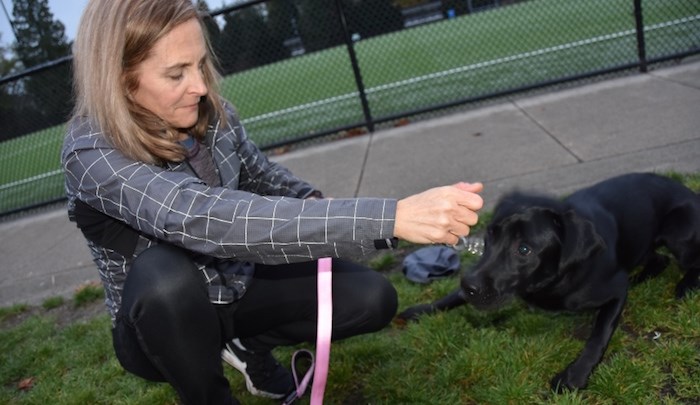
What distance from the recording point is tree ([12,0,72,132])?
7.59 meters

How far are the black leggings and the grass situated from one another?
292mm

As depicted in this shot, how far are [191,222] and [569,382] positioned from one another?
5.38 ft

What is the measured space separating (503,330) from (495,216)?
684 millimetres

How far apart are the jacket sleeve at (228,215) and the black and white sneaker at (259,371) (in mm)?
942

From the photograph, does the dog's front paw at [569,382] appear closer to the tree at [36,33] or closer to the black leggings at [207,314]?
the black leggings at [207,314]

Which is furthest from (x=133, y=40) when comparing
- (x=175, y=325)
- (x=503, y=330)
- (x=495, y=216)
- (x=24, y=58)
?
(x=24, y=58)

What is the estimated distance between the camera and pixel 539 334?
287cm

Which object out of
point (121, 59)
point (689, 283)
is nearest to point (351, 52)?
point (689, 283)

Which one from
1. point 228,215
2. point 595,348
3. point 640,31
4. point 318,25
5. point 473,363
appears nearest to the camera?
point 228,215

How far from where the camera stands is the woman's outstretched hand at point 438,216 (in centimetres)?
170

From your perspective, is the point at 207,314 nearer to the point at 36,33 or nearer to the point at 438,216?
the point at 438,216

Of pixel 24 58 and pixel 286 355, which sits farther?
pixel 24 58

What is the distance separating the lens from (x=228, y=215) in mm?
1903

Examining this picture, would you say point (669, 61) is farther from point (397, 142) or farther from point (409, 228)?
point (409, 228)
